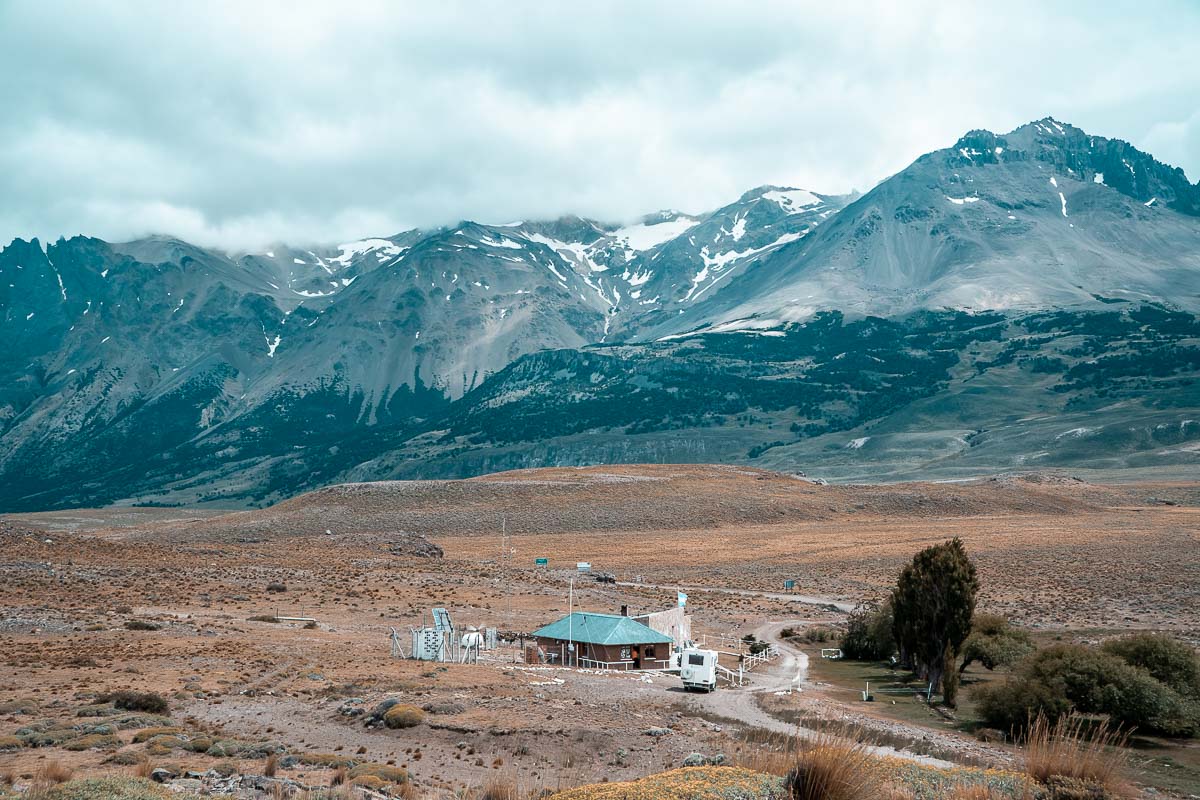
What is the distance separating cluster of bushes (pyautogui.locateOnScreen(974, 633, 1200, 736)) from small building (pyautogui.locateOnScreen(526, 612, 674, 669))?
46.6 ft

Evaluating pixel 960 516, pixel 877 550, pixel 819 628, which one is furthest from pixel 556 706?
pixel 960 516

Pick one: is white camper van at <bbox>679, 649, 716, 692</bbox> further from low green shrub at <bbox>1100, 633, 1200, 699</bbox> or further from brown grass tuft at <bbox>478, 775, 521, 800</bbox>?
brown grass tuft at <bbox>478, 775, 521, 800</bbox>

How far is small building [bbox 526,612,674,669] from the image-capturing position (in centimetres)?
3966

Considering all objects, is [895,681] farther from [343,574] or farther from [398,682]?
[343,574]

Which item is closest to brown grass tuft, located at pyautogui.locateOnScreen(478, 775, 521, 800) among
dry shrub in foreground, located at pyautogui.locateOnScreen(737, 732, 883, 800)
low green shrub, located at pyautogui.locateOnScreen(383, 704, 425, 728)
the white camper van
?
dry shrub in foreground, located at pyautogui.locateOnScreen(737, 732, 883, 800)

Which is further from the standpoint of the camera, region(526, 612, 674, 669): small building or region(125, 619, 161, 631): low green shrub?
region(125, 619, 161, 631): low green shrub

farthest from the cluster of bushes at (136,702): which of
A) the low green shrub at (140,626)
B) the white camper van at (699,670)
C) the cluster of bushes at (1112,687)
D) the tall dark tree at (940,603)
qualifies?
the tall dark tree at (940,603)

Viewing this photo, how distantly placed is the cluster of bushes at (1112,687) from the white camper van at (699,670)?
8.84 metres

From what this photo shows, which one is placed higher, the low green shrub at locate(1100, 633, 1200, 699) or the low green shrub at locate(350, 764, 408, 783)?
the low green shrub at locate(350, 764, 408, 783)

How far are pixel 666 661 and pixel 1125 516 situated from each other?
95969mm

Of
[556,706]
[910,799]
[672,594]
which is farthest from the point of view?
[672,594]

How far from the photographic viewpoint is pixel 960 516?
125 metres

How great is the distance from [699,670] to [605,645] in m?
6.50

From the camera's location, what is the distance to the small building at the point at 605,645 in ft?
130
